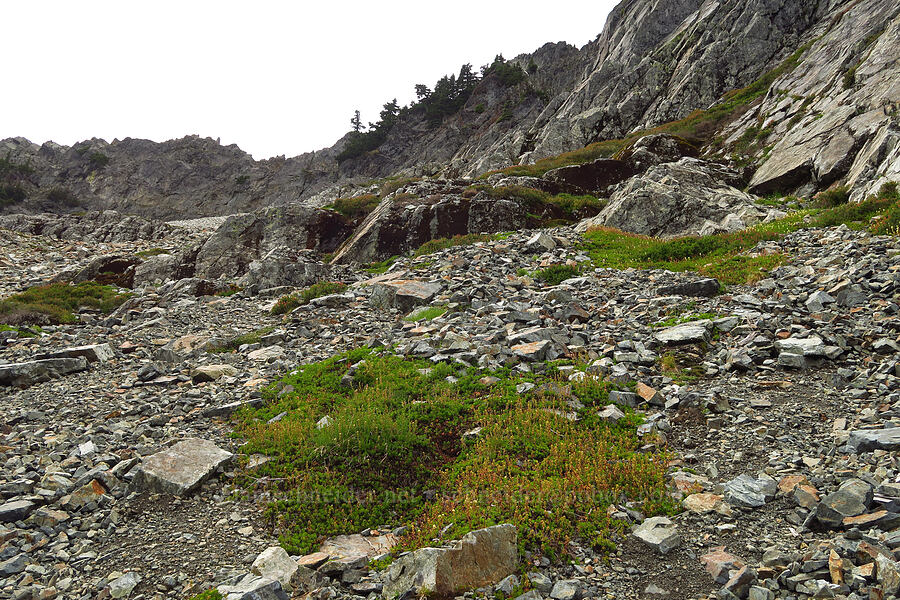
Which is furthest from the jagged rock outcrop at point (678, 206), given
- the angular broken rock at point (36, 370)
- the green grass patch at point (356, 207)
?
the angular broken rock at point (36, 370)

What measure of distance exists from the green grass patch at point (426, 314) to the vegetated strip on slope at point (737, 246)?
9.21 metres

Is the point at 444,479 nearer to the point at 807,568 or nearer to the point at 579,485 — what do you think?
the point at 579,485

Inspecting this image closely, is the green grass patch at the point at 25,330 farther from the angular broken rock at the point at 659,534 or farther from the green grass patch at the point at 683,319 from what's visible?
the green grass patch at the point at 683,319

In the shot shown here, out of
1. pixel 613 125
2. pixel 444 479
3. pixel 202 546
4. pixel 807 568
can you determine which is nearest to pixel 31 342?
pixel 202 546

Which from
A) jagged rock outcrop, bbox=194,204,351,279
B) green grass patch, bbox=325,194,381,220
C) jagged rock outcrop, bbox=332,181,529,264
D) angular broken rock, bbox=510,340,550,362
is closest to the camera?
angular broken rock, bbox=510,340,550,362

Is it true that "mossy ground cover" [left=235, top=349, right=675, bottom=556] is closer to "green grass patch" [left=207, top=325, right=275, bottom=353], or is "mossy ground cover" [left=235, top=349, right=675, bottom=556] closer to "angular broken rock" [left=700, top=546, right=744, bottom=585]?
"angular broken rock" [left=700, top=546, right=744, bottom=585]

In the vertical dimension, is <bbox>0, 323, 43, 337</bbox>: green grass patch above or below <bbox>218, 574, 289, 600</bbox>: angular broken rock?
above

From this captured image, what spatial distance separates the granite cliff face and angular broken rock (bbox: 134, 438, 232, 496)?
29190 millimetres

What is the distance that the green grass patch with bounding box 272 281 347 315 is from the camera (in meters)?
23.1

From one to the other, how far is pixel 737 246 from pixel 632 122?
49797 millimetres

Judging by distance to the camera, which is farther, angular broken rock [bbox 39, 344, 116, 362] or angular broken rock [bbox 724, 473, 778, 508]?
angular broken rock [bbox 39, 344, 116, 362]

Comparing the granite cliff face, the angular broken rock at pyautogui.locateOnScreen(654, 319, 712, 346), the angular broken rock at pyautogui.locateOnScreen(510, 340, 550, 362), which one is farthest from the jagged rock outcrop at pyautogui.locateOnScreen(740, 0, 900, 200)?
the angular broken rock at pyautogui.locateOnScreen(510, 340, 550, 362)

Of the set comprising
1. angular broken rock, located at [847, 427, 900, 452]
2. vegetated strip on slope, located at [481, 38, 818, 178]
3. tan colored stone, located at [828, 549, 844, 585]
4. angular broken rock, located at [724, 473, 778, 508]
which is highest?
vegetated strip on slope, located at [481, 38, 818, 178]

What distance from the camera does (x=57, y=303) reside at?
85.4 ft
